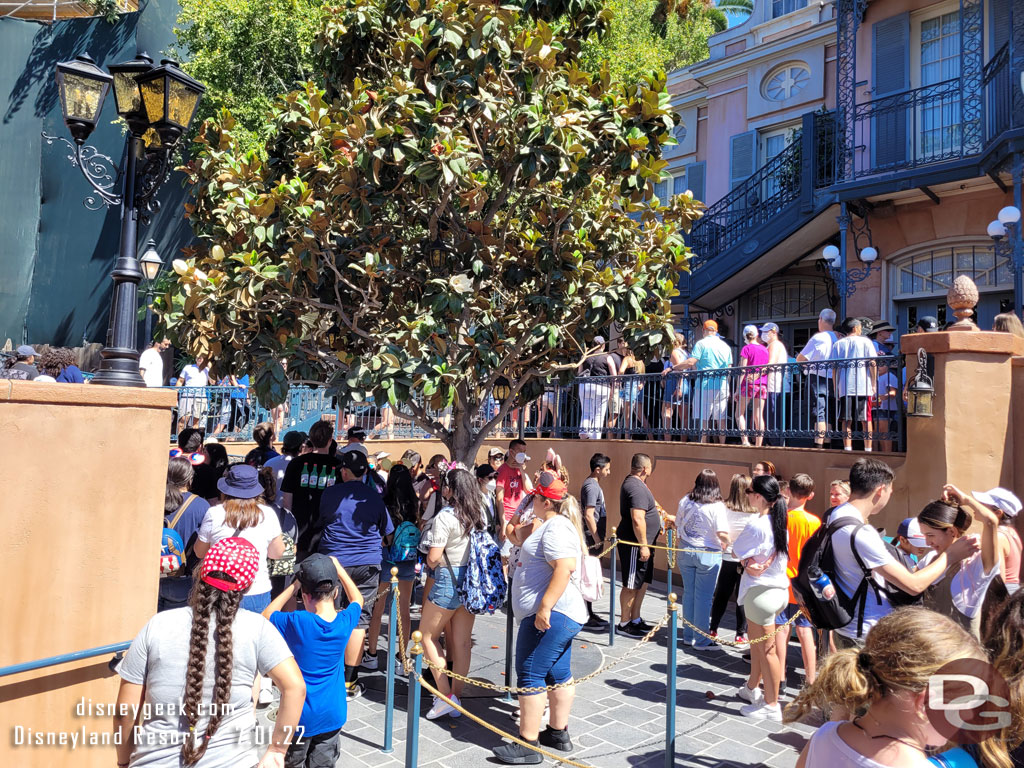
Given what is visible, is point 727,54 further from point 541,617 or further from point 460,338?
point 541,617

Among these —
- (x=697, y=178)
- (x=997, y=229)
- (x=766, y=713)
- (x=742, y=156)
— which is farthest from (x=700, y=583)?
(x=697, y=178)

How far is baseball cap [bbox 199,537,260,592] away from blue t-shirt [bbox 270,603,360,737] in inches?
41.2

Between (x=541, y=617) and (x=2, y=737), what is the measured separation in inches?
125

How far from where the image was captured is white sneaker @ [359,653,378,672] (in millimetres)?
7246

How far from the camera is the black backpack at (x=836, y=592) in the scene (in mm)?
4738

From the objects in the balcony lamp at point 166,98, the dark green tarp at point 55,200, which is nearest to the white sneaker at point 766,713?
the balcony lamp at point 166,98

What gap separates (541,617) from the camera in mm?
5242

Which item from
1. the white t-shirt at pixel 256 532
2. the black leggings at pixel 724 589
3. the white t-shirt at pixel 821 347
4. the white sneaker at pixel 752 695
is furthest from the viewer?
the white t-shirt at pixel 821 347

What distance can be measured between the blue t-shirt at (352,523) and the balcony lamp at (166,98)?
3196 millimetres

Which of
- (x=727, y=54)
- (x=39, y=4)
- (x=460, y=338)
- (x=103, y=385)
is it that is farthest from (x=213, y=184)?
(x=39, y=4)

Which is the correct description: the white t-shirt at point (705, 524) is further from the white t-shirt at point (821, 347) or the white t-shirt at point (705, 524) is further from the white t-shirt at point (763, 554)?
the white t-shirt at point (821, 347)

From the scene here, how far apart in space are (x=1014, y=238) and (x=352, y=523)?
11.2 meters

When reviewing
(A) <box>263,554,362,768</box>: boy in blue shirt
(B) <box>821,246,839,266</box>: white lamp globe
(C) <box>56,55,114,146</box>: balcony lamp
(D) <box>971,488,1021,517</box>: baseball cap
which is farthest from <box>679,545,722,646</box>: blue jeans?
(B) <box>821,246,839,266</box>: white lamp globe

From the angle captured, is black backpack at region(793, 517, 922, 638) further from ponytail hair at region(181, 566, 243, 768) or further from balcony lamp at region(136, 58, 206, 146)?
balcony lamp at region(136, 58, 206, 146)
